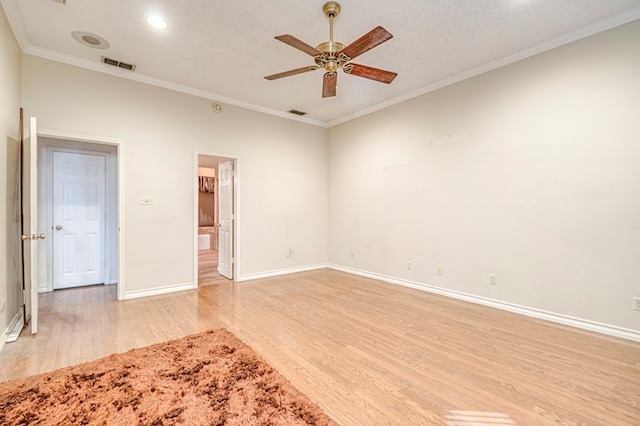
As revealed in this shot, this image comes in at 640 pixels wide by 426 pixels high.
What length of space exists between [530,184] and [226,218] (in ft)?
15.0

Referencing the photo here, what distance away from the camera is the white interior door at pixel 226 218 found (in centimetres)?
515

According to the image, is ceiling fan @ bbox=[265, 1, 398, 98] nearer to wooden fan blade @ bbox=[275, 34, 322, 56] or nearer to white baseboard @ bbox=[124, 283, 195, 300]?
wooden fan blade @ bbox=[275, 34, 322, 56]

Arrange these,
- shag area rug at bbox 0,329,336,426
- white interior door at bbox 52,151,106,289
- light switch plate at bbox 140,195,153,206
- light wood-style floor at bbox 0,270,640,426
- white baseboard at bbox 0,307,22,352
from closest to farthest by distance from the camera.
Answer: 1. shag area rug at bbox 0,329,336,426
2. light wood-style floor at bbox 0,270,640,426
3. white baseboard at bbox 0,307,22,352
4. light switch plate at bbox 140,195,153,206
5. white interior door at bbox 52,151,106,289

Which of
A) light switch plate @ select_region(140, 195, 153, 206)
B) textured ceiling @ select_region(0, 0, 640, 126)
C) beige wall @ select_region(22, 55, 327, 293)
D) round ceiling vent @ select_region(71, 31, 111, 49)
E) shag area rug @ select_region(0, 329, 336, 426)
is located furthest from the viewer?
light switch plate @ select_region(140, 195, 153, 206)

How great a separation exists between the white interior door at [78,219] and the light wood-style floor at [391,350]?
19.9 inches

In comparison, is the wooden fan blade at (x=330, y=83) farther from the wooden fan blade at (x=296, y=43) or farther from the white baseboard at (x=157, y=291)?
the white baseboard at (x=157, y=291)

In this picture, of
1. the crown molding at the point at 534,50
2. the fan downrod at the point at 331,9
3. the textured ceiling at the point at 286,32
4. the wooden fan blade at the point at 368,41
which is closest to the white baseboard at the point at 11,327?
the textured ceiling at the point at 286,32

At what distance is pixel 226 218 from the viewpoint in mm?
5316

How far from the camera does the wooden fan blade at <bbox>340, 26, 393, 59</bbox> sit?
2256mm

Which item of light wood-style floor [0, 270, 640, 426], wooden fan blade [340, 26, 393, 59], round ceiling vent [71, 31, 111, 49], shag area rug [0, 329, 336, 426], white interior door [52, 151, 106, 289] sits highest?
round ceiling vent [71, 31, 111, 49]

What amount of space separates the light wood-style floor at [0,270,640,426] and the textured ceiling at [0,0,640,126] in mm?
3041

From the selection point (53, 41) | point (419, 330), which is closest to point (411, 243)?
point (419, 330)

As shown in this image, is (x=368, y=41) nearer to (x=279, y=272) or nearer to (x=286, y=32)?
(x=286, y=32)

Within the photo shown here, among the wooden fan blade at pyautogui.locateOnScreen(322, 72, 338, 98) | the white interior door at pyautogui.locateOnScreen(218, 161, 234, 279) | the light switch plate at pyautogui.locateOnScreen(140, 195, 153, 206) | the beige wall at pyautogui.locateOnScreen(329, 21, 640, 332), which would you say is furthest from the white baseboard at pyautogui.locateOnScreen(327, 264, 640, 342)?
the light switch plate at pyautogui.locateOnScreen(140, 195, 153, 206)
